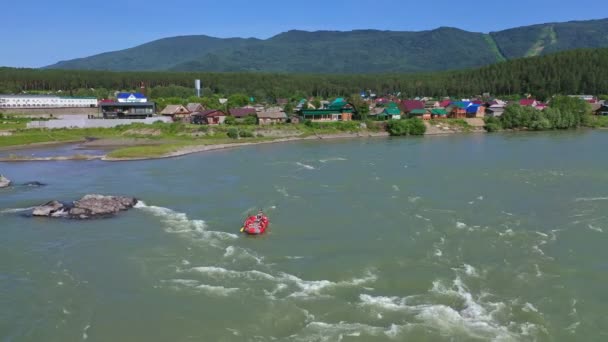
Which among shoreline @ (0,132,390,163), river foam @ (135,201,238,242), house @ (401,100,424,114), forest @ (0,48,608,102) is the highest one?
forest @ (0,48,608,102)

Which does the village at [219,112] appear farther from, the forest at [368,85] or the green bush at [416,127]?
the forest at [368,85]

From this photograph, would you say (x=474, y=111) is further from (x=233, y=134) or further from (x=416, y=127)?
(x=233, y=134)

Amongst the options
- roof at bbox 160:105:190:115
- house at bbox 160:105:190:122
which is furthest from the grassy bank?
roof at bbox 160:105:190:115

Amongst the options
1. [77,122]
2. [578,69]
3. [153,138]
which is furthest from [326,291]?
[578,69]

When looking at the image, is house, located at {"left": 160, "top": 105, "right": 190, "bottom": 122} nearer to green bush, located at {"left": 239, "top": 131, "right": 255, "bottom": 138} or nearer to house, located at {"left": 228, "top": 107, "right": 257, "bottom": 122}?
→ house, located at {"left": 228, "top": 107, "right": 257, "bottom": 122}

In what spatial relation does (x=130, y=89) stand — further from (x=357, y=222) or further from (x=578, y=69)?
(x=357, y=222)

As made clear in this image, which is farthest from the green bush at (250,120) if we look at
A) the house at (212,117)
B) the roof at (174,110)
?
the roof at (174,110)
